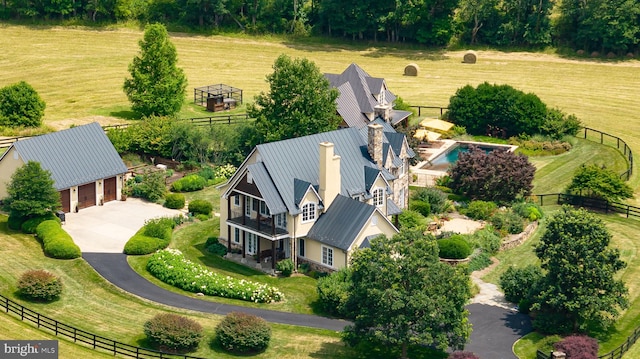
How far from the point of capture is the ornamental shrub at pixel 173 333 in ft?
200

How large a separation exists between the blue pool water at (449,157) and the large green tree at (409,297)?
113 feet

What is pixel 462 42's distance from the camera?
462ft

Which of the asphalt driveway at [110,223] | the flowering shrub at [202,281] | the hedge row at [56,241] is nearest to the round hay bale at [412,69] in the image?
the asphalt driveway at [110,223]

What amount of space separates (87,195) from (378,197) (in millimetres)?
22971

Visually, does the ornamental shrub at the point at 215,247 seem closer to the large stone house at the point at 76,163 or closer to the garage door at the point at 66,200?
the large stone house at the point at 76,163

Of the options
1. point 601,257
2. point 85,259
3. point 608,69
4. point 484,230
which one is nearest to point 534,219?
point 484,230

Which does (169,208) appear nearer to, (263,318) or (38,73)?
(263,318)

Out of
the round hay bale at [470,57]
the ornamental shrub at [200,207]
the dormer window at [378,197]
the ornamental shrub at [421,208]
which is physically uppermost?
the round hay bale at [470,57]

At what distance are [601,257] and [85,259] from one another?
3342cm

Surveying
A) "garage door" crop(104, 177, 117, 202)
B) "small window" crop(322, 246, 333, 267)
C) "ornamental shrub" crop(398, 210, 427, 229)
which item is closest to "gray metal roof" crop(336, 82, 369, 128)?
"ornamental shrub" crop(398, 210, 427, 229)

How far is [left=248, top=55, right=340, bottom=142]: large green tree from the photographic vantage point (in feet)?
298

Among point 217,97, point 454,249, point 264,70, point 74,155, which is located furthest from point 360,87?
point 264,70

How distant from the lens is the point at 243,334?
2411 inches

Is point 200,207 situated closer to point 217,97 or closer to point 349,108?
point 349,108
